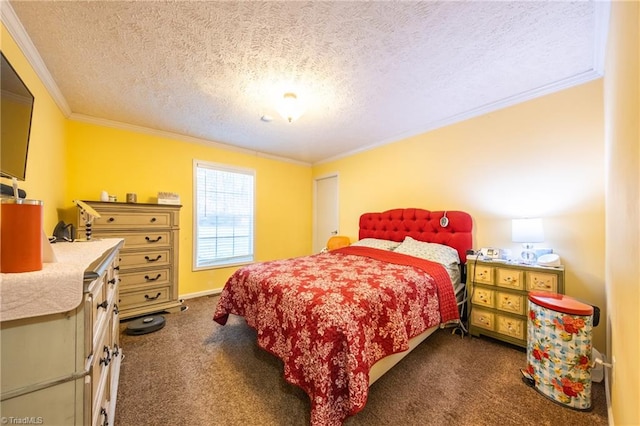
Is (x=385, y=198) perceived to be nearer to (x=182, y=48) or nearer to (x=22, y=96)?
(x=182, y=48)

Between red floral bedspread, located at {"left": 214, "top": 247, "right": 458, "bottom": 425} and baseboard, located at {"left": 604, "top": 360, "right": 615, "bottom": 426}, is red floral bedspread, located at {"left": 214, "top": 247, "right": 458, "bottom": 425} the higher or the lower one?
the higher one

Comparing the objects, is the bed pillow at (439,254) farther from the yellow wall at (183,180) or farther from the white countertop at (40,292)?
the white countertop at (40,292)

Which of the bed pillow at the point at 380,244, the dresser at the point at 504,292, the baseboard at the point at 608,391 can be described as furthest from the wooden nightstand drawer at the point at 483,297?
the bed pillow at the point at 380,244

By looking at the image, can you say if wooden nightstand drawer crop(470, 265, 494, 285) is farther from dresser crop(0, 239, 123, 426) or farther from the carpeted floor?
dresser crop(0, 239, 123, 426)

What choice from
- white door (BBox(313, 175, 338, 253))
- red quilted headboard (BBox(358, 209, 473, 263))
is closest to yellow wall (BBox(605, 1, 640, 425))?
red quilted headboard (BBox(358, 209, 473, 263))

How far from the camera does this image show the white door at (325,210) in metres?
4.73

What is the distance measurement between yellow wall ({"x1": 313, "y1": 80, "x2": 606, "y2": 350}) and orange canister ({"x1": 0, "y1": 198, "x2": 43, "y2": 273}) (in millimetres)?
3416

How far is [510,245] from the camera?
249cm

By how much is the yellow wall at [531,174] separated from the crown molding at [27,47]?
12.4ft

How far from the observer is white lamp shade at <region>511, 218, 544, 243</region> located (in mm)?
2102

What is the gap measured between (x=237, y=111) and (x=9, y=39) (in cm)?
160

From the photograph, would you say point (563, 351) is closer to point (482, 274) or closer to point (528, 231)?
point (482, 274)

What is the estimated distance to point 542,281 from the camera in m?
2.00

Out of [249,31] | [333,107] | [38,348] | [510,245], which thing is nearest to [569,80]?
[510,245]
